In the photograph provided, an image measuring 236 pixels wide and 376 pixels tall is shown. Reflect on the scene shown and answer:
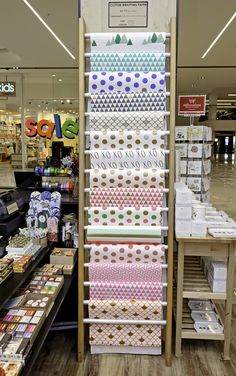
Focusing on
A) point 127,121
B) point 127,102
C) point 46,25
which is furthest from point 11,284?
point 46,25

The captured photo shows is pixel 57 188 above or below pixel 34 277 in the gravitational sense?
above

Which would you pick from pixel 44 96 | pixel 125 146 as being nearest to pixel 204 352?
pixel 125 146

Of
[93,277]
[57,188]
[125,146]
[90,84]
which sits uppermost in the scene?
[90,84]

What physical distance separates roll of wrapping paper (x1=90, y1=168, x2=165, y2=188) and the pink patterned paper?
0.75 meters

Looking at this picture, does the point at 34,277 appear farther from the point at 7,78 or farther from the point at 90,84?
the point at 7,78

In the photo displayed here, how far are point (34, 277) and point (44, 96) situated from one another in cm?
1253

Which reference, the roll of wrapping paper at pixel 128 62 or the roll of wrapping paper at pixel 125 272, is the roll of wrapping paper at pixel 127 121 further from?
the roll of wrapping paper at pixel 125 272

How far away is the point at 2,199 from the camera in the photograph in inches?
125

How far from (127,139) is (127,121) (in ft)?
0.44

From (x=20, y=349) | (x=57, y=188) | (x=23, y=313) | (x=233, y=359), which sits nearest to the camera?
(x=20, y=349)

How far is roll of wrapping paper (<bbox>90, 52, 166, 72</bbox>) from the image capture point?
2.49 meters

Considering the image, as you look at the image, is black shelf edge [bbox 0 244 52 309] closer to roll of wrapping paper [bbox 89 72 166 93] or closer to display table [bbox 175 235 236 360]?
display table [bbox 175 235 236 360]

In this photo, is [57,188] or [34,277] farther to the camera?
[57,188]

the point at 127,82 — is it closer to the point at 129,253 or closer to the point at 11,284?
the point at 129,253
